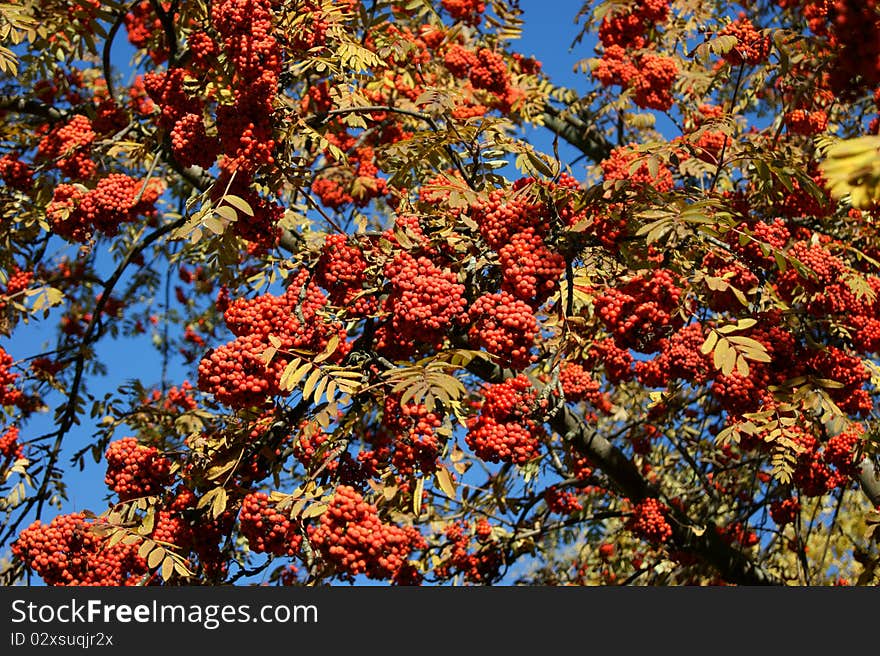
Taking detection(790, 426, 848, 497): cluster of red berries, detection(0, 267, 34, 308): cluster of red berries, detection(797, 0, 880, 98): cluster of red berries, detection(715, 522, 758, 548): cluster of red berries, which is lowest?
detection(797, 0, 880, 98): cluster of red berries

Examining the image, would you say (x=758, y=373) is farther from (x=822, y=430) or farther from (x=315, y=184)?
(x=315, y=184)

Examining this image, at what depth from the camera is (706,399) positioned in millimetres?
7480

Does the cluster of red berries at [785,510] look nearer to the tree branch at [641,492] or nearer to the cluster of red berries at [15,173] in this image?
the tree branch at [641,492]

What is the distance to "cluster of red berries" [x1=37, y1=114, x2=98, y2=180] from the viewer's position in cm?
533

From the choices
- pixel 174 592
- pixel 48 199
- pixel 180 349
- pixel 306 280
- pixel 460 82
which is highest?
pixel 460 82

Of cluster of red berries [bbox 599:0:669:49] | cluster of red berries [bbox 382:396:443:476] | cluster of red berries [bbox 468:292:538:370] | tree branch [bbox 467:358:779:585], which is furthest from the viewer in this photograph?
cluster of red berries [bbox 599:0:669:49]

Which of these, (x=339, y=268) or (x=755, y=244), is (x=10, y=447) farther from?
(x=755, y=244)

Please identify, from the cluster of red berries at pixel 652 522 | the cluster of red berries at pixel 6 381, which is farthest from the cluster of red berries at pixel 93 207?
the cluster of red berries at pixel 652 522

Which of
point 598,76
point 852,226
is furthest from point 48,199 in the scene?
point 852,226

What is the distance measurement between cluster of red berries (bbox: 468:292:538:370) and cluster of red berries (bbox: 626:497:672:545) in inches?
102

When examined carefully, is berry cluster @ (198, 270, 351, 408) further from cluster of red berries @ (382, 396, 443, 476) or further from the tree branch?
the tree branch

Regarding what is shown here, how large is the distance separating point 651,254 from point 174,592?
2.65m

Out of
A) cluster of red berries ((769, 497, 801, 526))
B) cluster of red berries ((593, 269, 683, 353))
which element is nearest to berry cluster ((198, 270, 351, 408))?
cluster of red berries ((593, 269, 683, 353))

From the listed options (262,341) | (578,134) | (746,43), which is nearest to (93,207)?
(262,341)
